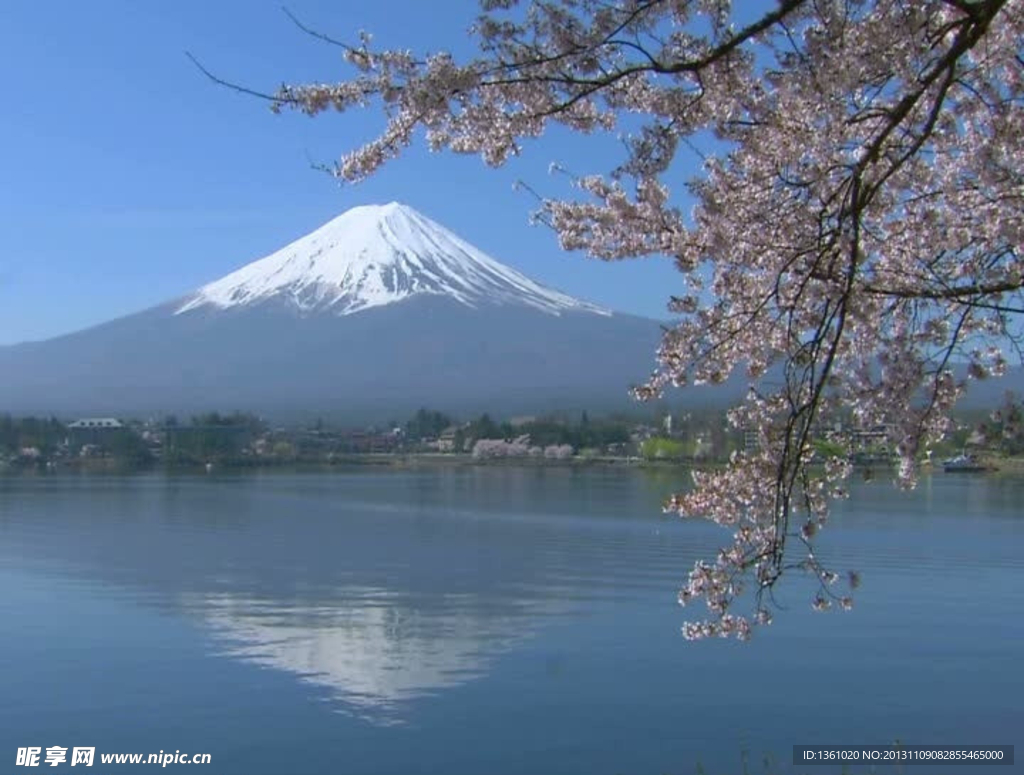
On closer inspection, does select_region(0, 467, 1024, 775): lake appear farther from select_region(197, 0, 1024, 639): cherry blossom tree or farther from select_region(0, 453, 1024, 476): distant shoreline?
select_region(0, 453, 1024, 476): distant shoreline

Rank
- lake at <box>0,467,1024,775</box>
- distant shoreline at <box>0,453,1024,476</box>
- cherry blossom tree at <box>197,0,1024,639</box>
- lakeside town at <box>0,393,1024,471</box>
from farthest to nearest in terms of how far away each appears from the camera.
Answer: lakeside town at <box>0,393,1024,471</box> < distant shoreline at <box>0,453,1024,476</box> < lake at <box>0,467,1024,775</box> < cherry blossom tree at <box>197,0,1024,639</box>

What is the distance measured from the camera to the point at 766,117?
3711mm

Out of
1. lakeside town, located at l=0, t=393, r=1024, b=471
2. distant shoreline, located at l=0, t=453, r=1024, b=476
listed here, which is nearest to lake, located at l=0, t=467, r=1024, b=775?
lakeside town, located at l=0, t=393, r=1024, b=471

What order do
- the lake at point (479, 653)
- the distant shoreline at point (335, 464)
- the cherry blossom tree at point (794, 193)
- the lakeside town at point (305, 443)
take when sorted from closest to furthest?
the cherry blossom tree at point (794, 193), the lake at point (479, 653), the distant shoreline at point (335, 464), the lakeside town at point (305, 443)

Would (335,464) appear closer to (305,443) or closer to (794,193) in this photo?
(305,443)

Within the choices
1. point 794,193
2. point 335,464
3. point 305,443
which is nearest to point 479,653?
point 794,193

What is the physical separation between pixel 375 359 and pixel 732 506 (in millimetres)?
78238

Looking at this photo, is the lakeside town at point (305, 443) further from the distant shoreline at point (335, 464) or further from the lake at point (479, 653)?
the lake at point (479, 653)

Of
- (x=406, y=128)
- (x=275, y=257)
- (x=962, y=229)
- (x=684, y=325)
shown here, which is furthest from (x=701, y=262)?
(x=275, y=257)

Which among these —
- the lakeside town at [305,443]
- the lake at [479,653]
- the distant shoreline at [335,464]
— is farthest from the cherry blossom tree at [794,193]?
the distant shoreline at [335,464]

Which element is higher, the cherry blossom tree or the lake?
the cherry blossom tree

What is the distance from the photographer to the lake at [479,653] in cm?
706

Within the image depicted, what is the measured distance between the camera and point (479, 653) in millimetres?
9234

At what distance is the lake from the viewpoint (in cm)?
706
